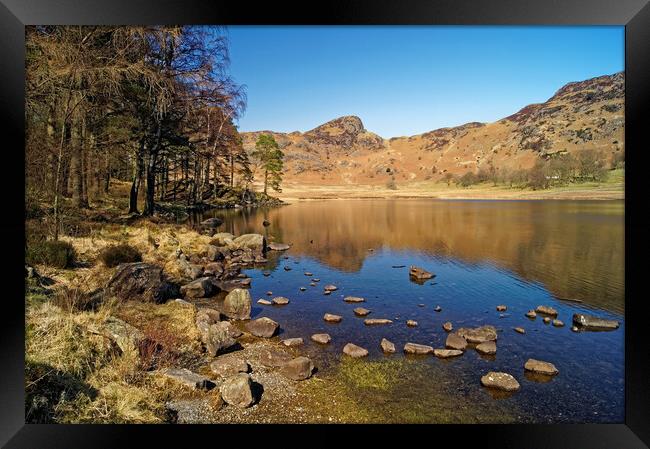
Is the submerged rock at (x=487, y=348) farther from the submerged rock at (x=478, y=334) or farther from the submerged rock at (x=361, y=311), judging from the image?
the submerged rock at (x=361, y=311)

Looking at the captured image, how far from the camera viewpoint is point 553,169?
2184 inches

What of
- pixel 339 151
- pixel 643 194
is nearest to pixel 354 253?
pixel 643 194

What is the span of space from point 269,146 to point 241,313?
46.4 m

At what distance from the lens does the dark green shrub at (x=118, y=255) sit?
34.9 feet

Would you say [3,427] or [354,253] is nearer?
Answer: [3,427]

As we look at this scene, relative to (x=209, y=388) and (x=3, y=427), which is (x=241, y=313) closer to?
(x=209, y=388)

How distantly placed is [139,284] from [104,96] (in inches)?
308

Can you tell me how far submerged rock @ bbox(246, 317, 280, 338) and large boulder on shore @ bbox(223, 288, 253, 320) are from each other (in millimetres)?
850

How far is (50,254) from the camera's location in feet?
29.8

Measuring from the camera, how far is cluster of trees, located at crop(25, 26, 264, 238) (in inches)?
335

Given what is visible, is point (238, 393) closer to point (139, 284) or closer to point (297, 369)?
point (297, 369)

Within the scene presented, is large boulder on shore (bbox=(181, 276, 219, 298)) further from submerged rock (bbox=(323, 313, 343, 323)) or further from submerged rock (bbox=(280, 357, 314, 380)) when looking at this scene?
submerged rock (bbox=(280, 357, 314, 380))

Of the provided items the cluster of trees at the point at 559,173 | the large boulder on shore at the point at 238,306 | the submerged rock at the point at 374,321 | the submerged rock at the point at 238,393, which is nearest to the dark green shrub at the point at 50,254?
the large boulder on shore at the point at 238,306

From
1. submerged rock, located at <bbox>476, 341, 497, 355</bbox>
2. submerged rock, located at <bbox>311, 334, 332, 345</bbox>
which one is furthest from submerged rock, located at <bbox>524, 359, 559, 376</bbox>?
submerged rock, located at <bbox>311, 334, 332, 345</bbox>
